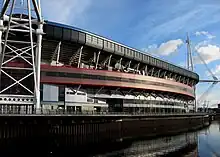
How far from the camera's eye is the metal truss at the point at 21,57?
201 ft

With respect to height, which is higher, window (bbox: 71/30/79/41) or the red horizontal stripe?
window (bbox: 71/30/79/41)

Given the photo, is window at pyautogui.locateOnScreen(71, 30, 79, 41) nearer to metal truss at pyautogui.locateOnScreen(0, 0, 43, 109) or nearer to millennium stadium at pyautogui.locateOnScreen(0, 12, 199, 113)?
→ millennium stadium at pyautogui.locateOnScreen(0, 12, 199, 113)

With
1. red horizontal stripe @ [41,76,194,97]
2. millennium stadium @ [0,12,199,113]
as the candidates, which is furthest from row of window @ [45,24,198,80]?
red horizontal stripe @ [41,76,194,97]

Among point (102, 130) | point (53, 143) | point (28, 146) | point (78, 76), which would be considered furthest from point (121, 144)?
point (78, 76)

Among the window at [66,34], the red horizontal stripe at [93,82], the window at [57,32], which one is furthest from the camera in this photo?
the window at [66,34]

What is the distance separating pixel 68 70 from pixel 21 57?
15419 mm

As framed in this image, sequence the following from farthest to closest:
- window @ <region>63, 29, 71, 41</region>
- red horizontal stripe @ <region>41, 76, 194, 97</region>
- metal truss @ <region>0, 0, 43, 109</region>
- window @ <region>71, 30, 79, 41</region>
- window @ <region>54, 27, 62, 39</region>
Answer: window @ <region>71, 30, 79, 41</region>
window @ <region>63, 29, 71, 41</region>
red horizontal stripe @ <region>41, 76, 194, 97</region>
window @ <region>54, 27, 62, 39</region>
metal truss @ <region>0, 0, 43, 109</region>

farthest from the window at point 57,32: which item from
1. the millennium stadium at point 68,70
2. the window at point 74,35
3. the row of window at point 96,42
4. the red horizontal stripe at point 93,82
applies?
the red horizontal stripe at point 93,82

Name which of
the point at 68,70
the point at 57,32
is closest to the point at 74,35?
the point at 57,32

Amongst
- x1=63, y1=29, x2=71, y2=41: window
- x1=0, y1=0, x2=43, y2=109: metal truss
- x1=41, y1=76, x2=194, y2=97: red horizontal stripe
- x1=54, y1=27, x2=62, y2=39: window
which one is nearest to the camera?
x1=0, y1=0, x2=43, y2=109: metal truss

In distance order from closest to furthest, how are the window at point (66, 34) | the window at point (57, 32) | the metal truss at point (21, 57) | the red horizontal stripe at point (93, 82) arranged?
the metal truss at point (21, 57) → the window at point (57, 32) → the red horizontal stripe at point (93, 82) → the window at point (66, 34)

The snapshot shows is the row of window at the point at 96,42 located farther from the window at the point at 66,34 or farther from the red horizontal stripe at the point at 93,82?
the red horizontal stripe at the point at 93,82

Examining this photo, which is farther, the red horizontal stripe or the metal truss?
the red horizontal stripe

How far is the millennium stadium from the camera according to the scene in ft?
209
